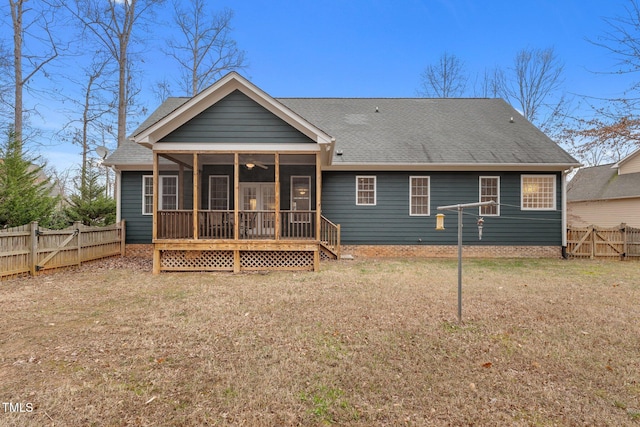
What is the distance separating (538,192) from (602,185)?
37.6 ft

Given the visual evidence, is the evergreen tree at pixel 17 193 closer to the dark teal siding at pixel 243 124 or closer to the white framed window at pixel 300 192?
the dark teal siding at pixel 243 124

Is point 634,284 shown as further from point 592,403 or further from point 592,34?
point 592,403

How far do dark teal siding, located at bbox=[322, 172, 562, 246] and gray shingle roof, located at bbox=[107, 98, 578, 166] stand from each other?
29.0 inches

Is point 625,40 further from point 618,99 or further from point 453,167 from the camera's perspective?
point 453,167

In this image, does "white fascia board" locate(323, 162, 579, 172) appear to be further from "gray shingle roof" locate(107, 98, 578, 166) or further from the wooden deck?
the wooden deck

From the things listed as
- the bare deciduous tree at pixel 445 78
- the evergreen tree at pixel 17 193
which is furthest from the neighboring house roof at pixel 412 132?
the bare deciduous tree at pixel 445 78

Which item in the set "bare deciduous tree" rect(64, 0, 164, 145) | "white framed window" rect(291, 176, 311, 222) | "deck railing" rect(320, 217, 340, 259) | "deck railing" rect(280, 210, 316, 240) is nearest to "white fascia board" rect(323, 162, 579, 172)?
"white framed window" rect(291, 176, 311, 222)

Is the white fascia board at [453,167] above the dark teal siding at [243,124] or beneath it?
beneath

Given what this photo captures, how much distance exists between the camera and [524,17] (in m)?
18.1

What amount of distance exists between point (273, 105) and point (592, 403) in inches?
317

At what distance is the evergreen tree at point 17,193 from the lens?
27.2 feet

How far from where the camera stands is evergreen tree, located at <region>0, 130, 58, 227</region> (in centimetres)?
828

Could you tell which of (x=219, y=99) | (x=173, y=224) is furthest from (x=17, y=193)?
(x=219, y=99)

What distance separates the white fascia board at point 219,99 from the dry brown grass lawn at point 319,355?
13.2 ft
